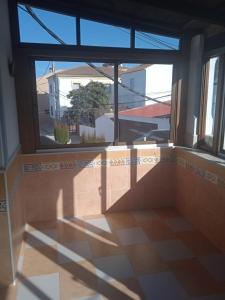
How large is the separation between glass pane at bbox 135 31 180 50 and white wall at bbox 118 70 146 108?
0.90ft

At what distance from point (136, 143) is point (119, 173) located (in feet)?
1.27

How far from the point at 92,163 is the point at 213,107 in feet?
4.46

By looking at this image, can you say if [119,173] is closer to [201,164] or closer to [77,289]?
[201,164]

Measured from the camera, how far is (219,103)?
2.27 metres

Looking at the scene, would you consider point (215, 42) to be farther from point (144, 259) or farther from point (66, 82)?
point (144, 259)

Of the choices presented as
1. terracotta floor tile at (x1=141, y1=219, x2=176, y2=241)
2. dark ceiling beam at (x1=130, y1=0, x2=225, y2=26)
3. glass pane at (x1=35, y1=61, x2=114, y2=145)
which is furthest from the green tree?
terracotta floor tile at (x1=141, y1=219, x2=176, y2=241)

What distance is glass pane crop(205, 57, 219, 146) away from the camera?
2383 millimetres

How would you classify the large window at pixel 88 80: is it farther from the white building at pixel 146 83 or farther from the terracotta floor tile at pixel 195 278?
the terracotta floor tile at pixel 195 278

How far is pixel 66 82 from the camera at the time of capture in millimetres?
2438

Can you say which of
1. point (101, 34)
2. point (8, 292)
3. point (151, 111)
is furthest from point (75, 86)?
point (8, 292)

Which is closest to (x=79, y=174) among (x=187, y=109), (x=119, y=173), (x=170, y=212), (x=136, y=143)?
(x=119, y=173)

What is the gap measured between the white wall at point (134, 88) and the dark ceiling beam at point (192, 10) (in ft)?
2.60

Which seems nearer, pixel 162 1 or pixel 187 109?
pixel 162 1

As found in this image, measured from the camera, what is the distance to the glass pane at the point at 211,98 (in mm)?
2383
